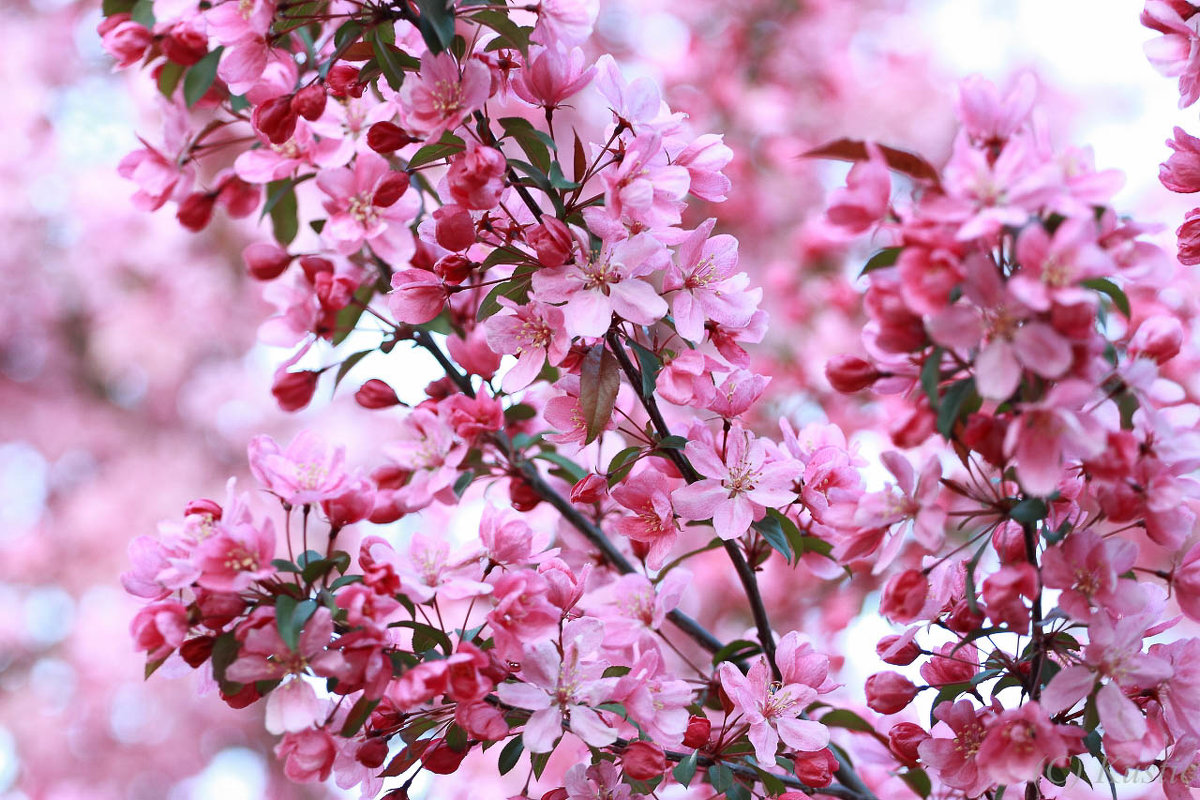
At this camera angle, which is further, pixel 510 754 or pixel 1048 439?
pixel 510 754

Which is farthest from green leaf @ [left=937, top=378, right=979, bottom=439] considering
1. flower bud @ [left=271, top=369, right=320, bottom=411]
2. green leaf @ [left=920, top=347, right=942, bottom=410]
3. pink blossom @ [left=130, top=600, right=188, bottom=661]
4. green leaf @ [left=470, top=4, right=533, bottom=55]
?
flower bud @ [left=271, top=369, right=320, bottom=411]

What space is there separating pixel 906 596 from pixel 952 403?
162mm

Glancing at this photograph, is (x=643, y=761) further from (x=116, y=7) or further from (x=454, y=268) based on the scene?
(x=116, y=7)

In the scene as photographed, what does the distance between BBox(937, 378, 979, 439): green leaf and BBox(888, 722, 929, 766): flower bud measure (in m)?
0.32

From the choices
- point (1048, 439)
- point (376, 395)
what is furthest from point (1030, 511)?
point (376, 395)

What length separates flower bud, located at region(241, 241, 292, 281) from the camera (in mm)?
1166

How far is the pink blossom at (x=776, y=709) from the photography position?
0.88m

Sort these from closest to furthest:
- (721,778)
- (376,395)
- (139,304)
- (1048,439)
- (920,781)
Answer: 1. (1048,439)
2. (721,778)
3. (920,781)
4. (376,395)
5. (139,304)

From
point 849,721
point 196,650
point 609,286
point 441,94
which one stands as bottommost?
point 849,721

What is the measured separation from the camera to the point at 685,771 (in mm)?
830

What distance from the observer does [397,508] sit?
971 mm

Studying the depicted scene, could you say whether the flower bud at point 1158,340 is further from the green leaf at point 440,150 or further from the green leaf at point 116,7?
the green leaf at point 116,7

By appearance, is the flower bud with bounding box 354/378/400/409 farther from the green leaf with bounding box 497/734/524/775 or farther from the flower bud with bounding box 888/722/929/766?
the flower bud with bounding box 888/722/929/766

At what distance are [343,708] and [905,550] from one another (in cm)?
131
